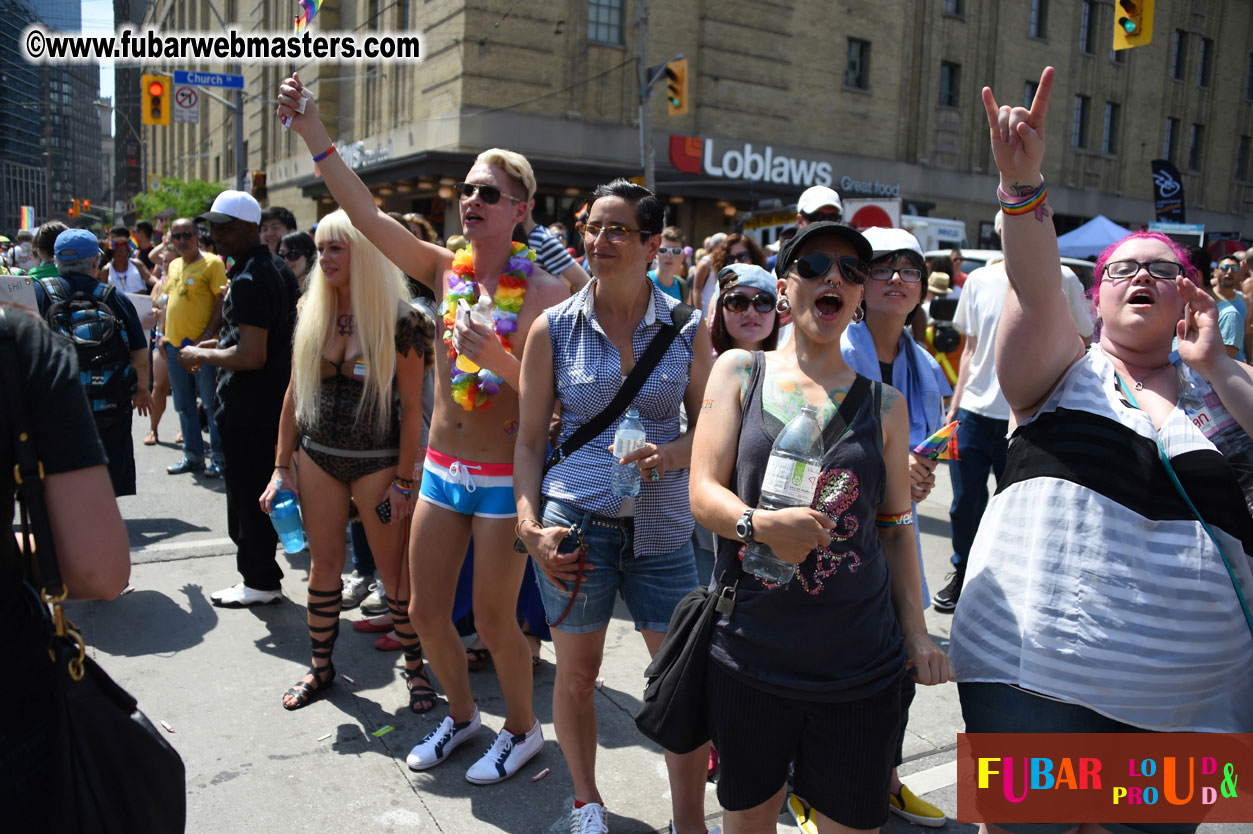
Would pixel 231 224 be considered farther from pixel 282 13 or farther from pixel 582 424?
pixel 282 13

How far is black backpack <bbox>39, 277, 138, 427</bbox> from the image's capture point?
18.0ft

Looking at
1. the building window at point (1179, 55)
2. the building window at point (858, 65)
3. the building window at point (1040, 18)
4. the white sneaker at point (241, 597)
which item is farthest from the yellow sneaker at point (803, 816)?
the building window at point (1179, 55)

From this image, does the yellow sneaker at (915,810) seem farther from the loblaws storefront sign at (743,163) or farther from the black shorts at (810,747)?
the loblaws storefront sign at (743,163)

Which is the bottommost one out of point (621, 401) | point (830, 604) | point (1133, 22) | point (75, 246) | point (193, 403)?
point (193, 403)

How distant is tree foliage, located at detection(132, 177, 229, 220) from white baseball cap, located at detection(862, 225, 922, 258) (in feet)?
118

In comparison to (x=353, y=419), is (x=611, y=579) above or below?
below

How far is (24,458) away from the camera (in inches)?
63.3

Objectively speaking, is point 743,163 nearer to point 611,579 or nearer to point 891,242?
point 891,242

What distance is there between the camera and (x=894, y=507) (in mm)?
2330

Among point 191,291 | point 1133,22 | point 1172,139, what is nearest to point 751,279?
point 191,291

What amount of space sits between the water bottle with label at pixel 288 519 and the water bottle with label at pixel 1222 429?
3623 mm

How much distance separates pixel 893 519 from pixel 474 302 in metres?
1.82

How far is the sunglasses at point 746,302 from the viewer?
3.85 metres

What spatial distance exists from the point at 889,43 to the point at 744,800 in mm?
29352
